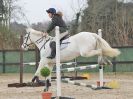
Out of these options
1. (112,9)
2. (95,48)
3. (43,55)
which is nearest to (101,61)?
(95,48)

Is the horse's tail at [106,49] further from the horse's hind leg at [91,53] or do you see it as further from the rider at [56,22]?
the rider at [56,22]

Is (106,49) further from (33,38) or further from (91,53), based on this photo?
(33,38)

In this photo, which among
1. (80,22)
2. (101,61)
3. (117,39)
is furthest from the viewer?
(80,22)

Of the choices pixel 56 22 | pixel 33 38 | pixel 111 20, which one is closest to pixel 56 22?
pixel 56 22

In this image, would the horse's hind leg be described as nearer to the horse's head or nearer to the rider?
the rider

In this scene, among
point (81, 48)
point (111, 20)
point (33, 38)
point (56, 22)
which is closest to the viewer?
point (56, 22)

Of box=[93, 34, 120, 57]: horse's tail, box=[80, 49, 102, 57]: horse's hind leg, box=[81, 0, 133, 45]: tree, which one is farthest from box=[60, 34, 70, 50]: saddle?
box=[81, 0, 133, 45]: tree

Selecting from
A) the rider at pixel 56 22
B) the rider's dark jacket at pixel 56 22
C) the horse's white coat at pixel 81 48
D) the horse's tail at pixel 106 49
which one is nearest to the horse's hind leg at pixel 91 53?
the horse's white coat at pixel 81 48

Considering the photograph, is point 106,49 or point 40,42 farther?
point 40,42

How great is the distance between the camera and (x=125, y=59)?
2431 cm

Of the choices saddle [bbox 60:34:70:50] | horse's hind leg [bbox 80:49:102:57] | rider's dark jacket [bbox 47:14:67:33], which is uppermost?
rider's dark jacket [bbox 47:14:67:33]

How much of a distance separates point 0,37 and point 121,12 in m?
9.69

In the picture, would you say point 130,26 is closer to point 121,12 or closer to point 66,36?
point 121,12

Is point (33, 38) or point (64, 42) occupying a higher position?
point (33, 38)
